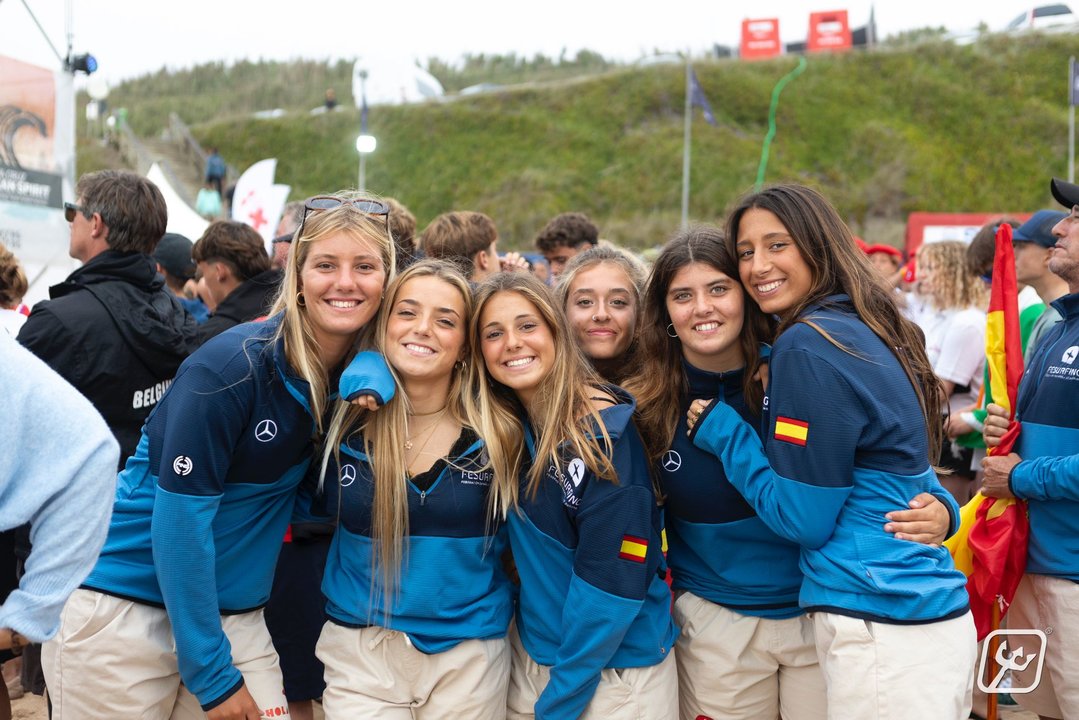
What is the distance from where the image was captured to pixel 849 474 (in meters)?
2.52

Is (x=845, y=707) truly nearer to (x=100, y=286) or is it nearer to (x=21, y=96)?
(x=100, y=286)

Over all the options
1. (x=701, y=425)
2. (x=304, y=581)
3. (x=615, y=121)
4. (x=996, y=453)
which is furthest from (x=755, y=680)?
(x=615, y=121)

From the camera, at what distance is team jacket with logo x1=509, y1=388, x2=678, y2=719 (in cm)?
259

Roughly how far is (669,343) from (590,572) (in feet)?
3.08

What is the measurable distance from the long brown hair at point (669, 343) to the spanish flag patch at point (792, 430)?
393 mm

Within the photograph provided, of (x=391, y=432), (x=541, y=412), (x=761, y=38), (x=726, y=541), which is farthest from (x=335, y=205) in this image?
(x=761, y=38)

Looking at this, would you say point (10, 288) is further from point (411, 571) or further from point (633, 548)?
point (633, 548)

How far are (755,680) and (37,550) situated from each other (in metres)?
2.16

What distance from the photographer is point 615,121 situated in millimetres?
34219

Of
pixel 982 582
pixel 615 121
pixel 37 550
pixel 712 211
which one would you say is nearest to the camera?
pixel 37 550

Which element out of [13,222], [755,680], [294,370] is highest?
[13,222]

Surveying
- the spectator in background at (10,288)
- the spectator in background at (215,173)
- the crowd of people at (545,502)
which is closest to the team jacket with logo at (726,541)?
the crowd of people at (545,502)

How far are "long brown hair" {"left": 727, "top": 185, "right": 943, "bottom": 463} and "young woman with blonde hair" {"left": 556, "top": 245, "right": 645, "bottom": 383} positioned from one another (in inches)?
33.1

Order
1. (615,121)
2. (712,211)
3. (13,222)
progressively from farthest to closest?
(615,121)
(712,211)
(13,222)
